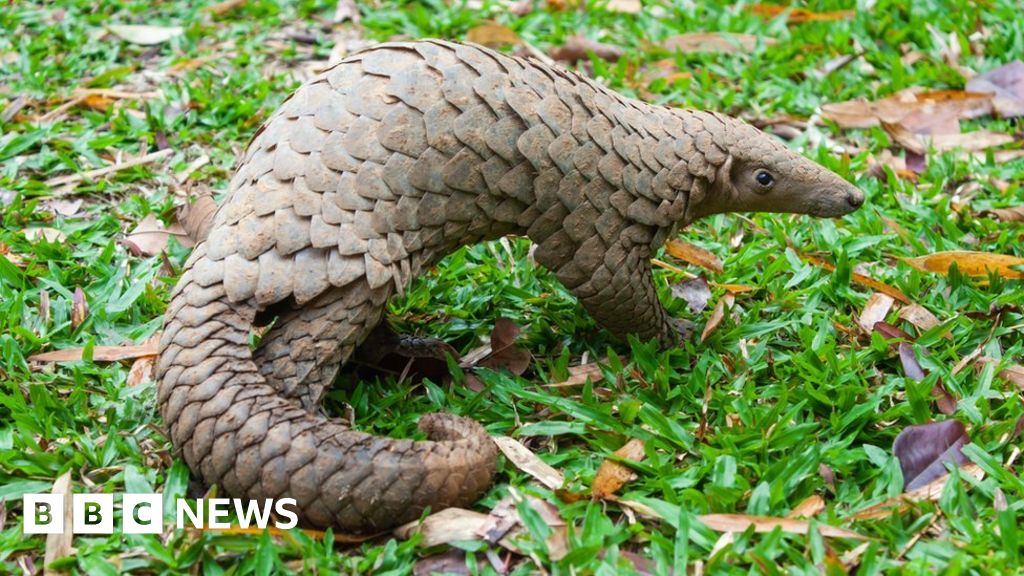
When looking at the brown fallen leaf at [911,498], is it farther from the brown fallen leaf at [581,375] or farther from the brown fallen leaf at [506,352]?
the brown fallen leaf at [506,352]

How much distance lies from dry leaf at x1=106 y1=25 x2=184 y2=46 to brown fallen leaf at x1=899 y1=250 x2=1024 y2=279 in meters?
3.79

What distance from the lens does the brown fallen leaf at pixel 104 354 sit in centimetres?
367

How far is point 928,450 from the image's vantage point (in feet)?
10.7

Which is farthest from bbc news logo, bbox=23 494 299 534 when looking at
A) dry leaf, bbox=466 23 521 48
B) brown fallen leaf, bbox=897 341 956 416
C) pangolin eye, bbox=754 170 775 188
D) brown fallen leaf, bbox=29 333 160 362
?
dry leaf, bbox=466 23 521 48

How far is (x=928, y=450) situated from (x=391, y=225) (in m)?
1.62

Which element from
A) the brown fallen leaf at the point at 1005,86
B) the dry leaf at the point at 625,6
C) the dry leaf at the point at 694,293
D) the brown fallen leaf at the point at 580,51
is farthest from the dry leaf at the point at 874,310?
the dry leaf at the point at 625,6

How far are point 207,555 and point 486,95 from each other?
1.44 metres

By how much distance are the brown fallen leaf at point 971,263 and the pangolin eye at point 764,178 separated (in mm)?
907

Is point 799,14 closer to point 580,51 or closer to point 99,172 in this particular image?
point 580,51

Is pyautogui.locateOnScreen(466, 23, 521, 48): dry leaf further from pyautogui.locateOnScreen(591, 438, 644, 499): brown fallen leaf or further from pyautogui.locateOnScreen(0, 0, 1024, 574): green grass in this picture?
pyautogui.locateOnScreen(591, 438, 644, 499): brown fallen leaf

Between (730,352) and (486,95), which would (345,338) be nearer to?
(486,95)

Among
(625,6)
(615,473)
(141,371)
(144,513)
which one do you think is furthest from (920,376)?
(625,6)

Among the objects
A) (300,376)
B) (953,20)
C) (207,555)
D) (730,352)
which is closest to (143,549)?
(207,555)

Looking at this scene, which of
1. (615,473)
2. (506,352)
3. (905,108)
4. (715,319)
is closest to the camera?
(615,473)
